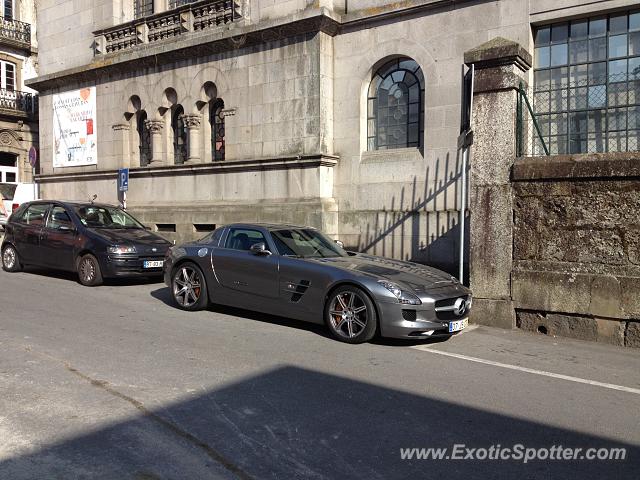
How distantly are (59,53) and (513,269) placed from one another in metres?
18.7

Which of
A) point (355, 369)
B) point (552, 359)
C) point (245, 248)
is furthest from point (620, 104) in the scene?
point (355, 369)

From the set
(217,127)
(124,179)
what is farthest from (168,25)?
(124,179)

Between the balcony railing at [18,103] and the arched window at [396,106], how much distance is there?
20949 millimetres

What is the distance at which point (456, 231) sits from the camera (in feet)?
41.0

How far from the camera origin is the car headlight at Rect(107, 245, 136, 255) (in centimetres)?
1095

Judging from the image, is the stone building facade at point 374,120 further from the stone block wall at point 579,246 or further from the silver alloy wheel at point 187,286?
the silver alloy wheel at point 187,286

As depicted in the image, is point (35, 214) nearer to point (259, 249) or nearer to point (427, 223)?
point (259, 249)

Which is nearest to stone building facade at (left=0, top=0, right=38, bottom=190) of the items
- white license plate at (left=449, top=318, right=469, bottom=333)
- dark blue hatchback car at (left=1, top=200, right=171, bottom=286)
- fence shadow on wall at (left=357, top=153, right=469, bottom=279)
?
dark blue hatchback car at (left=1, top=200, right=171, bottom=286)

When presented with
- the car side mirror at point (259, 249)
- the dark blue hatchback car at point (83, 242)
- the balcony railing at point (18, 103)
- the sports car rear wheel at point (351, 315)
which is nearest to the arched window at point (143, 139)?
the dark blue hatchback car at point (83, 242)

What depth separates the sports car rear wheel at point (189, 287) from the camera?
342 inches

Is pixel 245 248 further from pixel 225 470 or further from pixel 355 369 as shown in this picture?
pixel 225 470

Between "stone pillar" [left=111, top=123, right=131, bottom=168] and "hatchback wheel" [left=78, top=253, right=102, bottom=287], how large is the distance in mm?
8189

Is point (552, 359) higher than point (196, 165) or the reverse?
the reverse

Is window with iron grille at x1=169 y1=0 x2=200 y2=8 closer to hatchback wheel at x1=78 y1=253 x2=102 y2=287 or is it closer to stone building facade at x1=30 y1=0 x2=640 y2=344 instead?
stone building facade at x1=30 y1=0 x2=640 y2=344
